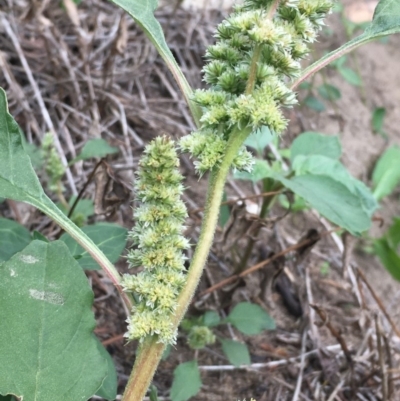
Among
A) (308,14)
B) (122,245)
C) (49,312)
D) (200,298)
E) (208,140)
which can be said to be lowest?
(200,298)

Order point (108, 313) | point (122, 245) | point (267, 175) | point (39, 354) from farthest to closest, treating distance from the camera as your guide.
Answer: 1. point (108, 313)
2. point (267, 175)
3. point (122, 245)
4. point (39, 354)

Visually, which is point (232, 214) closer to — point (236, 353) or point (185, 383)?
point (236, 353)

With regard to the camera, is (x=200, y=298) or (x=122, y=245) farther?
(x=200, y=298)

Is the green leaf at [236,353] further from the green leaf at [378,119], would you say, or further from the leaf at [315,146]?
the green leaf at [378,119]

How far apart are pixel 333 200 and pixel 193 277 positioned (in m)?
0.61

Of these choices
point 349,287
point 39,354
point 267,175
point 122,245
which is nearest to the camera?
point 39,354

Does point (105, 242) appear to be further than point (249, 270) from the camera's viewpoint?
No

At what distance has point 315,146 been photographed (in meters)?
1.86

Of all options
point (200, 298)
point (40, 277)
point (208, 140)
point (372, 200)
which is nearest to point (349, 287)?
point (372, 200)

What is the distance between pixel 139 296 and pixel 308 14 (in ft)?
1.75

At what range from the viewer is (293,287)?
77.4 inches

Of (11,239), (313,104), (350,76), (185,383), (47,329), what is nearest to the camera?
(47,329)

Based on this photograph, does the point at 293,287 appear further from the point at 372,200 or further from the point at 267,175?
the point at 267,175

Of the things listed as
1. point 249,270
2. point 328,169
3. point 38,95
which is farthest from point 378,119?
point 38,95
